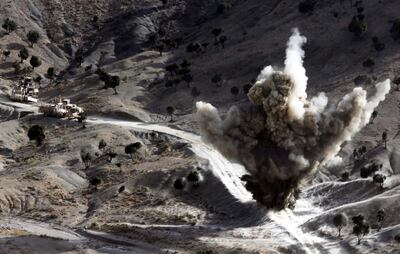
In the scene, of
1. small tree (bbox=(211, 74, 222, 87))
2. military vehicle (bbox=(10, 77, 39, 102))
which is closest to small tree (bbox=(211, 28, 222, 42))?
small tree (bbox=(211, 74, 222, 87))

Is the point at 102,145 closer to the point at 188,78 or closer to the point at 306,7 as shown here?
the point at 188,78

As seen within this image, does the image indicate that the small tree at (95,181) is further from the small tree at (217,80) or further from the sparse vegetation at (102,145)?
the small tree at (217,80)

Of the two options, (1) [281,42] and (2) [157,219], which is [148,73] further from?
(2) [157,219]

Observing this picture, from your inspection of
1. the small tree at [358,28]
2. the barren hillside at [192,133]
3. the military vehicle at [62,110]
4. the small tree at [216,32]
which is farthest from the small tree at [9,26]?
the small tree at [358,28]

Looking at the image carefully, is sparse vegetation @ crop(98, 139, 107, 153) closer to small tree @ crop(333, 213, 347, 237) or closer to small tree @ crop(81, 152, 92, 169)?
small tree @ crop(81, 152, 92, 169)

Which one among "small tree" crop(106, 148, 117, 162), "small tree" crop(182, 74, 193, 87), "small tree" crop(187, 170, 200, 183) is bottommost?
"small tree" crop(187, 170, 200, 183)

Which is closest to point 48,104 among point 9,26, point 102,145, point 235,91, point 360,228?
point 102,145
